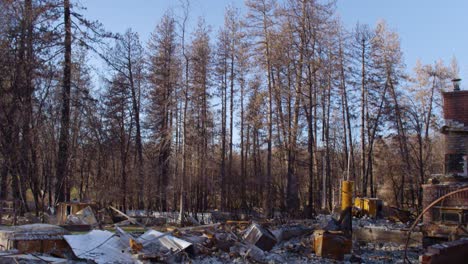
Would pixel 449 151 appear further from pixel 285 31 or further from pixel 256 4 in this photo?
pixel 256 4

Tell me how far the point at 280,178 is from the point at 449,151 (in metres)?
17.1

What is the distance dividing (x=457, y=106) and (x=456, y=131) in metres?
0.94

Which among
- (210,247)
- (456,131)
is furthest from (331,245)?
(456,131)

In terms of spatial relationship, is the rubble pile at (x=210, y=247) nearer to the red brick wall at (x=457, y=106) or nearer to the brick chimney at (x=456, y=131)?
the brick chimney at (x=456, y=131)

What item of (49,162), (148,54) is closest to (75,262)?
(49,162)

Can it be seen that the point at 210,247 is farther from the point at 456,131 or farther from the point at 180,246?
the point at 456,131

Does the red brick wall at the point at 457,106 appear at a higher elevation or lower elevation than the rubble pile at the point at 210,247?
higher

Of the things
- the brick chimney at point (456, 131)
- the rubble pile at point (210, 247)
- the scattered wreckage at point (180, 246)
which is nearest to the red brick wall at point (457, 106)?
the brick chimney at point (456, 131)

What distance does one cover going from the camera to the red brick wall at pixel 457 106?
1570cm

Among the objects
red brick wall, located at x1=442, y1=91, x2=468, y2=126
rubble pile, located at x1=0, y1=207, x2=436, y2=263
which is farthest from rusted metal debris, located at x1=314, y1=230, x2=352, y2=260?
red brick wall, located at x1=442, y1=91, x2=468, y2=126

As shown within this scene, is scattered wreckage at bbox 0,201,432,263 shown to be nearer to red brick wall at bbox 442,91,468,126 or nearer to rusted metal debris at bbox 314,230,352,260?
rusted metal debris at bbox 314,230,352,260

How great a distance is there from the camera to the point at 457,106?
15.9 m

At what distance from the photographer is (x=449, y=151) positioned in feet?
50.9

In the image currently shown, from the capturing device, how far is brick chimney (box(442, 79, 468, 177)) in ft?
50.0
